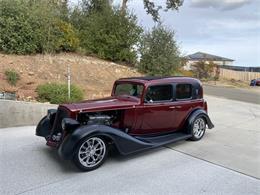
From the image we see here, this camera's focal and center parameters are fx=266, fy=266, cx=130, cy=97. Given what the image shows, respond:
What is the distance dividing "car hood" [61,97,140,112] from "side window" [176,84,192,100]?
0.99 m

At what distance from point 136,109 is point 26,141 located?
2.34m

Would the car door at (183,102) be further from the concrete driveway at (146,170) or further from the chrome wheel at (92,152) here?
the chrome wheel at (92,152)

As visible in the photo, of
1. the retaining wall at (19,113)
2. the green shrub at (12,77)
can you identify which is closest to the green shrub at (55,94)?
the retaining wall at (19,113)

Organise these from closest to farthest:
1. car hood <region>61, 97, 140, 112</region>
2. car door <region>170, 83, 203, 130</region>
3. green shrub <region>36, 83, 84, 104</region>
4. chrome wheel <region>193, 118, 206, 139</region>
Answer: car hood <region>61, 97, 140, 112</region> → car door <region>170, 83, 203, 130</region> → chrome wheel <region>193, 118, 206, 139</region> → green shrub <region>36, 83, 84, 104</region>

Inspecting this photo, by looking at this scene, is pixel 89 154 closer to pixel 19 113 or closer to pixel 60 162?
pixel 60 162

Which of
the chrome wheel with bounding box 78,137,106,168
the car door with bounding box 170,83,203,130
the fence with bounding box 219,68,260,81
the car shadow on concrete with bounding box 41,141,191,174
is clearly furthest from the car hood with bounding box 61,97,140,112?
the fence with bounding box 219,68,260,81

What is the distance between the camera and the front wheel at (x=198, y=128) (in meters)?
5.31

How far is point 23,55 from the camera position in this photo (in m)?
9.88

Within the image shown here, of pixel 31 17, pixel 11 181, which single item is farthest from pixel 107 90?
pixel 11 181

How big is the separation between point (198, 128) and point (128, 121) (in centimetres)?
177

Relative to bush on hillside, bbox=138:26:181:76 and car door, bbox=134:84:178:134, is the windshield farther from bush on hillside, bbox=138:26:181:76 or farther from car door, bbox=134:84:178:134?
bush on hillside, bbox=138:26:181:76

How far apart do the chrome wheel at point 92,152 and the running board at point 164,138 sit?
77 centimetres

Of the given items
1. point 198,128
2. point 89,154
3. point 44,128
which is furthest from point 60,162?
point 198,128

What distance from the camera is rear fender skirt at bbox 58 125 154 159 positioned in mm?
3693
